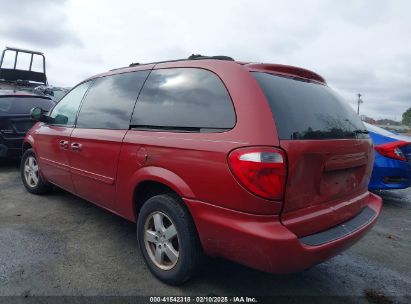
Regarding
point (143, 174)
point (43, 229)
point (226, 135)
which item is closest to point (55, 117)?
point (43, 229)

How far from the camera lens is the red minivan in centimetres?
223

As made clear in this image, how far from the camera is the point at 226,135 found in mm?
2373

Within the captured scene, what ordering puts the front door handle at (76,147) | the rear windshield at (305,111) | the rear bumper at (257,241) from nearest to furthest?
1. the rear bumper at (257,241)
2. the rear windshield at (305,111)
3. the front door handle at (76,147)

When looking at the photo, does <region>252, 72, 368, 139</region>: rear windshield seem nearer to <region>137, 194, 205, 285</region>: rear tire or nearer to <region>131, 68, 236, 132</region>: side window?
<region>131, 68, 236, 132</region>: side window

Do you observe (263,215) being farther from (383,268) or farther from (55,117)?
(55,117)

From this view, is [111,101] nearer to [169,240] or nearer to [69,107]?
[69,107]

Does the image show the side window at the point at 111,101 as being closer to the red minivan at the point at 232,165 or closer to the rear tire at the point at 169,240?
the red minivan at the point at 232,165

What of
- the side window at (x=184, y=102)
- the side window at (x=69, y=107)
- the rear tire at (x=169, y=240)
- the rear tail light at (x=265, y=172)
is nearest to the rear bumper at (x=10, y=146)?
the side window at (x=69, y=107)

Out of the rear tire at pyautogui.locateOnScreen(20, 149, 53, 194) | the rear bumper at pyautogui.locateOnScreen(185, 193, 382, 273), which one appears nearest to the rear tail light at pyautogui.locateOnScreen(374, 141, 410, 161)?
the rear bumper at pyautogui.locateOnScreen(185, 193, 382, 273)

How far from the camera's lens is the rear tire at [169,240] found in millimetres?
2613

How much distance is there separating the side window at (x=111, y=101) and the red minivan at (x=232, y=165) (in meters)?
0.02

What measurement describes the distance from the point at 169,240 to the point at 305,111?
4.61ft

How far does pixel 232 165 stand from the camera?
89.4 inches

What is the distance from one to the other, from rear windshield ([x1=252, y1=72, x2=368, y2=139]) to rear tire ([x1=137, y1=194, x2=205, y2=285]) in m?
0.97
